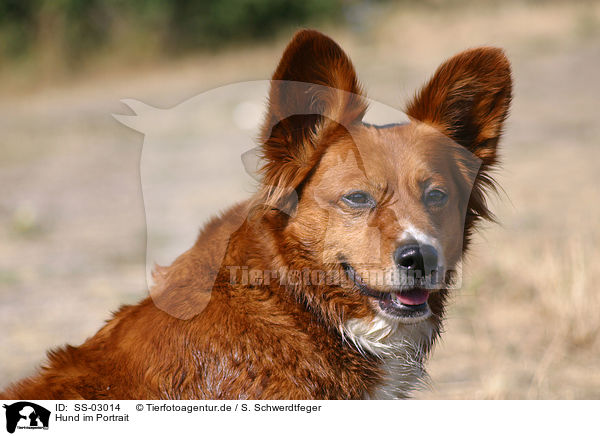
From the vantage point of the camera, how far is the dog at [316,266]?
326 centimetres

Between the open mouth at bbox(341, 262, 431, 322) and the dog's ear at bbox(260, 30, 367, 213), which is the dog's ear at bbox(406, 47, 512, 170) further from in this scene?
the open mouth at bbox(341, 262, 431, 322)

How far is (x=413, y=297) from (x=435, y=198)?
1.74 ft

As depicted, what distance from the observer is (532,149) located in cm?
1307

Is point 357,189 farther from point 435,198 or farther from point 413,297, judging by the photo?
point 413,297

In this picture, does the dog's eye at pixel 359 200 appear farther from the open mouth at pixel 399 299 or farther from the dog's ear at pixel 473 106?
the dog's ear at pixel 473 106

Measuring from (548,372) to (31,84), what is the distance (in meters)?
20.3

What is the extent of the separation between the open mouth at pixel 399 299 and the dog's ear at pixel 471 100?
917mm

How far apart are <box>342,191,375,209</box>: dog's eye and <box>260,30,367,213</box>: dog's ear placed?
0.27 m

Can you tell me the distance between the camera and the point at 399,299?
3475mm

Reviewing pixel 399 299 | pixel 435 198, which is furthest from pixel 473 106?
pixel 399 299

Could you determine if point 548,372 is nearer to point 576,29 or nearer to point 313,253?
point 313,253
